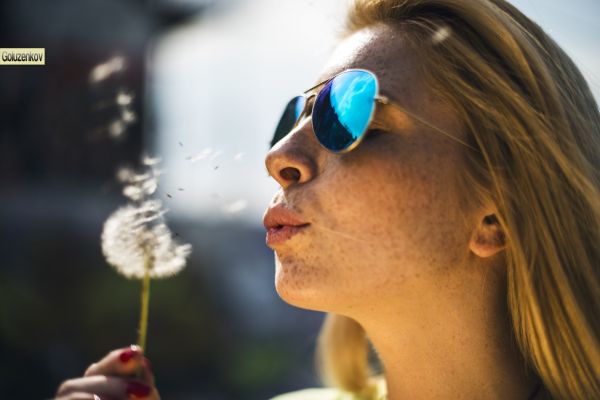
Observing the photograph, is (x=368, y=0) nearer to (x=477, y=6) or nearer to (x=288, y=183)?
(x=477, y=6)

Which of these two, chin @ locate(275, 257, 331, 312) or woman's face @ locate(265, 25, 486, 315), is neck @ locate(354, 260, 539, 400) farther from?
chin @ locate(275, 257, 331, 312)

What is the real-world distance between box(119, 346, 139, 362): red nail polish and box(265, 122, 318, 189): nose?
2.11 feet

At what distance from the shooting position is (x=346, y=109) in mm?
1821

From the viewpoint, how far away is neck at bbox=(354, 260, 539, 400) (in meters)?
1.90

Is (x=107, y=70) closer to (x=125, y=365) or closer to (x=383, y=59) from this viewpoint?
(x=383, y=59)

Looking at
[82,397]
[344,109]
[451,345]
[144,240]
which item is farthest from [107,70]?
[451,345]

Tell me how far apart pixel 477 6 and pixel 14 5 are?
16.6ft

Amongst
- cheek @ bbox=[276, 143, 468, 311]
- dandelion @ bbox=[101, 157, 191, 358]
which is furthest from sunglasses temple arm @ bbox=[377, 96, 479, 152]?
dandelion @ bbox=[101, 157, 191, 358]

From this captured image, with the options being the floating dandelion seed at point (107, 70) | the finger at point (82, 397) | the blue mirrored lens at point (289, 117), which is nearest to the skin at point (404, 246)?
the blue mirrored lens at point (289, 117)

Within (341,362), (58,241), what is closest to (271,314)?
(58,241)

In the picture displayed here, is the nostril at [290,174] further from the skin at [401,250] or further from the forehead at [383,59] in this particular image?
the forehead at [383,59]

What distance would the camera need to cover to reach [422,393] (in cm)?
195

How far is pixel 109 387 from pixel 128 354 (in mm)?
97

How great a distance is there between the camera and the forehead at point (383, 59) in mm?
1865
